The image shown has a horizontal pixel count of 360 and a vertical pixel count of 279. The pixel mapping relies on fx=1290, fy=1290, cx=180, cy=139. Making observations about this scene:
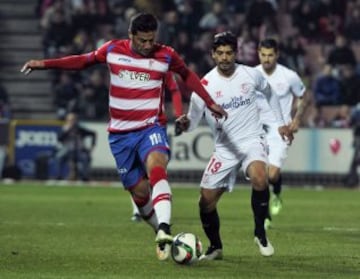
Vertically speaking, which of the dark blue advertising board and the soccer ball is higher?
the soccer ball

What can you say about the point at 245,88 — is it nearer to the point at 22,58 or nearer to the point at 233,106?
the point at 233,106

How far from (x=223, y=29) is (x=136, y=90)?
18.1 metres

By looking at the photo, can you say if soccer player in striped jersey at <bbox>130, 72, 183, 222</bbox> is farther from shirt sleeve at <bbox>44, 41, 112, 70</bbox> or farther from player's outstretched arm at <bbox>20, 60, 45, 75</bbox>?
player's outstretched arm at <bbox>20, 60, 45, 75</bbox>

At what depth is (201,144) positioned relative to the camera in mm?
26531

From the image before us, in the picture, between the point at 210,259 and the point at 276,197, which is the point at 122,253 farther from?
the point at 276,197

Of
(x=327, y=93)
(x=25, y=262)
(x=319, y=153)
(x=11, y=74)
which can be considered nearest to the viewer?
(x=25, y=262)

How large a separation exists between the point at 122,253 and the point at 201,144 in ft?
46.8

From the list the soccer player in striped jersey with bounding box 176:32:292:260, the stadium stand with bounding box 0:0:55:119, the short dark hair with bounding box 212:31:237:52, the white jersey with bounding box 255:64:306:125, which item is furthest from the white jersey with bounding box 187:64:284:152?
the stadium stand with bounding box 0:0:55:119

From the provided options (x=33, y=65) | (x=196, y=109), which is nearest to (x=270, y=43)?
(x=196, y=109)

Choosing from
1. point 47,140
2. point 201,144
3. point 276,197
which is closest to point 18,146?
point 47,140

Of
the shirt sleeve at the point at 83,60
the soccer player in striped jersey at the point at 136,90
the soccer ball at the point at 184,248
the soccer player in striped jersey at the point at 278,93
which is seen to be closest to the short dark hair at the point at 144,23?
the soccer player in striped jersey at the point at 136,90

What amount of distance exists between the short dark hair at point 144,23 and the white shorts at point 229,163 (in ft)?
4.82

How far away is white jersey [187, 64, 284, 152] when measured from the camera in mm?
12195

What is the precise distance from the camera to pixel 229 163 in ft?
40.1
